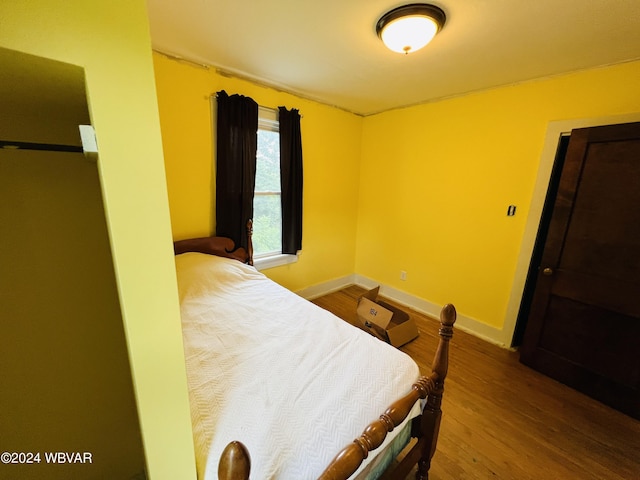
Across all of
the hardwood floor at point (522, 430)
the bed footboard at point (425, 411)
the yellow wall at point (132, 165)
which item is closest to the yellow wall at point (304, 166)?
the hardwood floor at point (522, 430)

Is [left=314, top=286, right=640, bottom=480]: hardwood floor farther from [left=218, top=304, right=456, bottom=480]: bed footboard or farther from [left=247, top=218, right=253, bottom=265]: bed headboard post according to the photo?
[left=247, top=218, right=253, bottom=265]: bed headboard post

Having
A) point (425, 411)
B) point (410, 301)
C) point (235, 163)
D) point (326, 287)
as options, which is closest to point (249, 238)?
point (235, 163)

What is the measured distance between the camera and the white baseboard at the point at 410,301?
2.47 metres

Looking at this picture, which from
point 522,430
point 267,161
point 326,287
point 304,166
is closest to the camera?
point 522,430

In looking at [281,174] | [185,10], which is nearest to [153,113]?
[185,10]

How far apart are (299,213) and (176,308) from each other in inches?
91.3

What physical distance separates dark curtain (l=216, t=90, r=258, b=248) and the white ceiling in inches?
12.5

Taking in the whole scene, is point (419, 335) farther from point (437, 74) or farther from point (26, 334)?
point (26, 334)

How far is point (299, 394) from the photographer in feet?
3.24

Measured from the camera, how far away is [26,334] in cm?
85

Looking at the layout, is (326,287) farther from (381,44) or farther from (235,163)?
(381,44)

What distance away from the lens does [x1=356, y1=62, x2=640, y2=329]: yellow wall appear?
196cm

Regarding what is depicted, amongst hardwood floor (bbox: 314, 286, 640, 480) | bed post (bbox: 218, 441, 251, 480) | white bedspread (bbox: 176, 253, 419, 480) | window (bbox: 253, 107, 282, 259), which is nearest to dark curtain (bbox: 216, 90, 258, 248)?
window (bbox: 253, 107, 282, 259)

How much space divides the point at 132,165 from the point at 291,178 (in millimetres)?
2303
